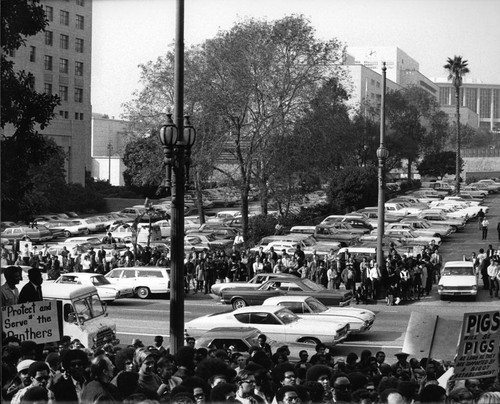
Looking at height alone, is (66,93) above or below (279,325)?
above

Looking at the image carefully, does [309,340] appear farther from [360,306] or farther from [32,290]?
→ [360,306]

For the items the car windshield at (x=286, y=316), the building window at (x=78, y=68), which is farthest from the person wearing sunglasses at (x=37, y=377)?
the building window at (x=78, y=68)

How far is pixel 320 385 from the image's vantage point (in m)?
9.16

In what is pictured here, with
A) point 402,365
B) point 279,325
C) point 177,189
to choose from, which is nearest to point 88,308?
point 279,325

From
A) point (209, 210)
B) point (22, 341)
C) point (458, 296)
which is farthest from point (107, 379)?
point (209, 210)

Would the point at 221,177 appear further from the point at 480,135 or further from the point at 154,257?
the point at 480,135

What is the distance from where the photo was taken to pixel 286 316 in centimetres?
2008

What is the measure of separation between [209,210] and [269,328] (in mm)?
48564

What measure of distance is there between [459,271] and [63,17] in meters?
46.3

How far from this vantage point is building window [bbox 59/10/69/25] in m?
66.6

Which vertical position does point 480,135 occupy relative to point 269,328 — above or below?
above

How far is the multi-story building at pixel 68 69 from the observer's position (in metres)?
61.6

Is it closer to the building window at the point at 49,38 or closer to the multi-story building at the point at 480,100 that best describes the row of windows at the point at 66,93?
the building window at the point at 49,38

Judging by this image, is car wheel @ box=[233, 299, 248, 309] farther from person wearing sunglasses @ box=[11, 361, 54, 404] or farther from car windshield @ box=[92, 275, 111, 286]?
person wearing sunglasses @ box=[11, 361, 54, 404]
